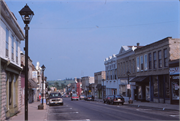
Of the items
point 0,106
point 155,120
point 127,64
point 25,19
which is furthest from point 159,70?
point 25,19

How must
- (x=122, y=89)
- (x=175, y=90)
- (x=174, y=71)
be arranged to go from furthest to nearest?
1. (x=122, y=89)
2. (x=175, y=90)
3. (x=174, y=71)

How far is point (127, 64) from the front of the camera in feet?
165

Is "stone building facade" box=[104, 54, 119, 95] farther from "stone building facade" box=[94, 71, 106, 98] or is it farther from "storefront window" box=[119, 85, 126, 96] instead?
"stone building facade" box=[94, 71, 106, 98]

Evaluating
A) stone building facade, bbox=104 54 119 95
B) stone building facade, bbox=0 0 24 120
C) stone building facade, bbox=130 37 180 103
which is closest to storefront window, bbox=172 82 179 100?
stone building facade, bbox=130 37 180 103

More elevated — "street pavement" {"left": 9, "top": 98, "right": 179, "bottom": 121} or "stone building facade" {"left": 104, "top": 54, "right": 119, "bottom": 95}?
"stone building facade" {"left": 104, "top": 54, "right": 119, "bottom": 95}

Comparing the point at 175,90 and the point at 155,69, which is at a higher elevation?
the point at 155,69

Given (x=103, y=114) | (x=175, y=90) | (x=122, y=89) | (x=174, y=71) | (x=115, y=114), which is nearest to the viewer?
(x=115, y=114)

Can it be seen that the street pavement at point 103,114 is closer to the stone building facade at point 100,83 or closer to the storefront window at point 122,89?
the storefront window at point 122,89

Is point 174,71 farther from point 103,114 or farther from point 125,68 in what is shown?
point 125,68

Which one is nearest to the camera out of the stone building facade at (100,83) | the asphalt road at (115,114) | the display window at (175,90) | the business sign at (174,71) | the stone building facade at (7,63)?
the stone building facade at (7,63)

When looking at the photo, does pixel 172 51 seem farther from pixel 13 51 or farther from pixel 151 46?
pixel 13 51

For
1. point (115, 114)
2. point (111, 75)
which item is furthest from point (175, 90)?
point (111, 75)

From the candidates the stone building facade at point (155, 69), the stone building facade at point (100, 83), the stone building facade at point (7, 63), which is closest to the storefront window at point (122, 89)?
the stone building facade at point (155, 69)

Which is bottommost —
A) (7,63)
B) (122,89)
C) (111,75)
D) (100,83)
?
(122,89)
